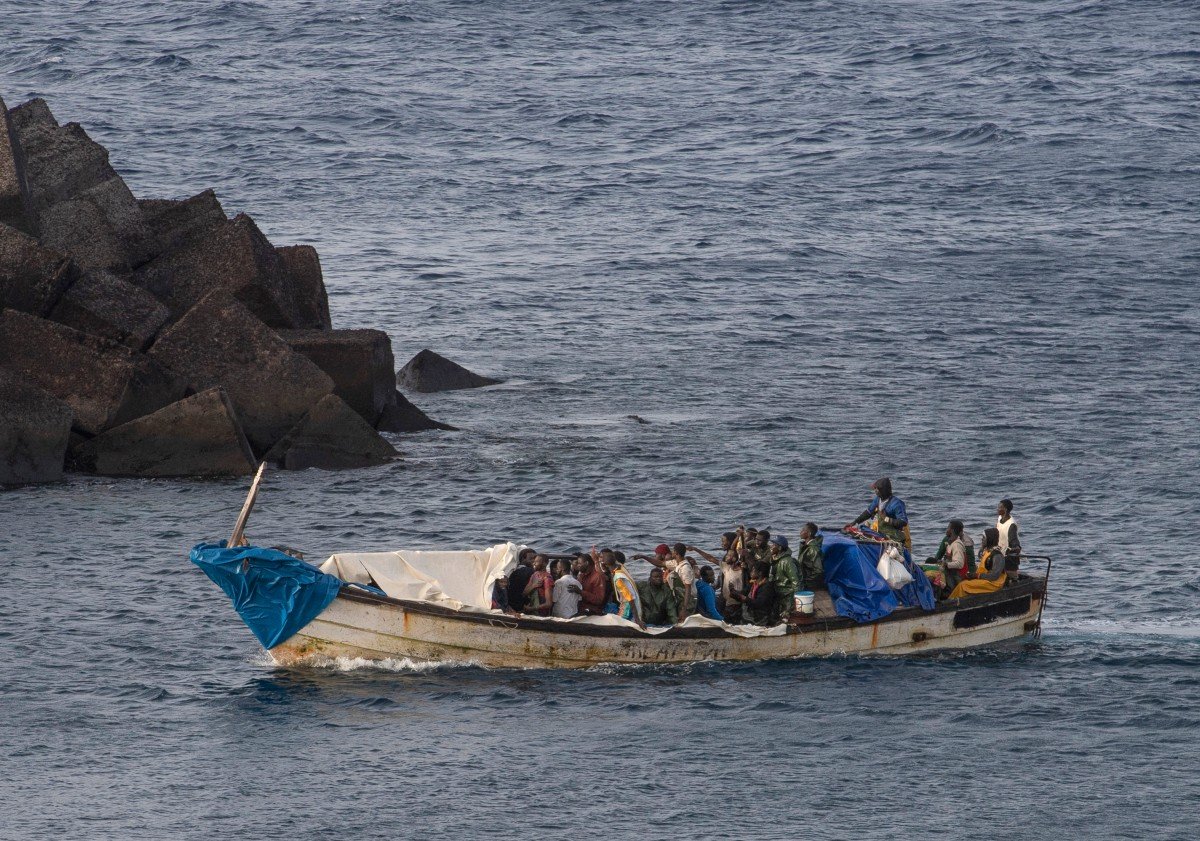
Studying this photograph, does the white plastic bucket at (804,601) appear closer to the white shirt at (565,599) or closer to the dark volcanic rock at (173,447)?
the white shirt at (565,599)

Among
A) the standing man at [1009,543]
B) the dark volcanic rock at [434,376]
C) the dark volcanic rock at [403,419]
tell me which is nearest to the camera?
the standing man at [1009,543]

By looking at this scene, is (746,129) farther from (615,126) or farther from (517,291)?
(517,291)

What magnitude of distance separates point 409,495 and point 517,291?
21921 millimetres

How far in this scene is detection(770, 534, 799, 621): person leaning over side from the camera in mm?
27656

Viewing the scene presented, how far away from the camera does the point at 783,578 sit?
90.9 ft

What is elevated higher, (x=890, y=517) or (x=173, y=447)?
(x=890, y=517)

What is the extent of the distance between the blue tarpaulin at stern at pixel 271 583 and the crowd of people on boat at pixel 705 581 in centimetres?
291

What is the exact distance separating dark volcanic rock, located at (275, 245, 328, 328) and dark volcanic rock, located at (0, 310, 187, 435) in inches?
284

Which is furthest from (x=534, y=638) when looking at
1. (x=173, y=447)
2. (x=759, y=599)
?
(x=173, y=447)

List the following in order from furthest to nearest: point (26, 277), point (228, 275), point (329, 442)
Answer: point (228, 275) → point (329, 442) → point (26, 277)

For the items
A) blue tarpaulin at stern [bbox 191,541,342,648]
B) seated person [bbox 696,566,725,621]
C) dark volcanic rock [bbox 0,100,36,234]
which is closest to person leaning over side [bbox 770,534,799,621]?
seated person [bbox 696,566,725,621]

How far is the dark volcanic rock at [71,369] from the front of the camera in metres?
Result: 37.2

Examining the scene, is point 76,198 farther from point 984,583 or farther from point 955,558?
point 984,583

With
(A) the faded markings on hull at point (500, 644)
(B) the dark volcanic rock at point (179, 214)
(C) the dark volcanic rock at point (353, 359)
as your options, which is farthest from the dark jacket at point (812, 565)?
(B) the dark volcanic rock at point (179, 214)
